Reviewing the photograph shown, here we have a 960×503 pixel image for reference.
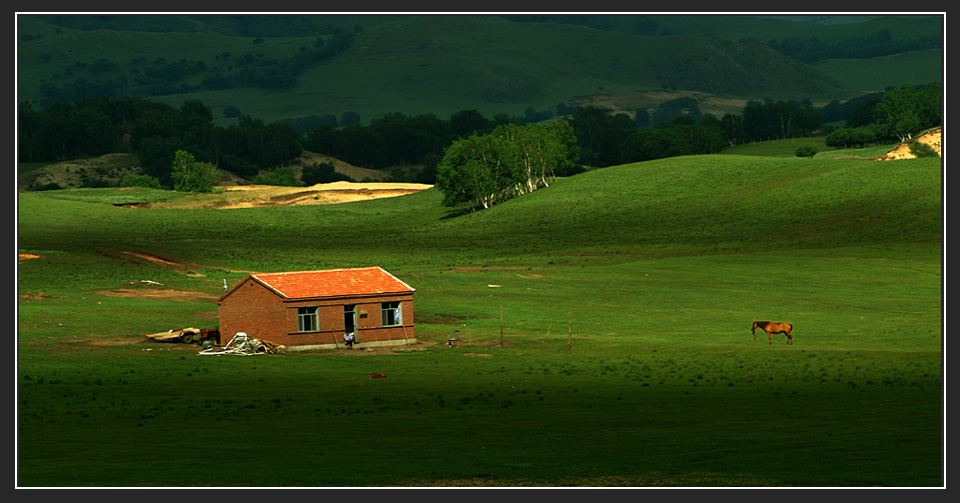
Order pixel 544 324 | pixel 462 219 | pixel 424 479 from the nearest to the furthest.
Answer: pixel 424 479
pixel 544 324
pixel 462 219

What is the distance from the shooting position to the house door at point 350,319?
63062mm

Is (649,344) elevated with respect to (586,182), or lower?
lower

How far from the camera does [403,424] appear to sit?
128 feet

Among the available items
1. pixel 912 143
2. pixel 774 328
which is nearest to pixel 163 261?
pixel 774 328

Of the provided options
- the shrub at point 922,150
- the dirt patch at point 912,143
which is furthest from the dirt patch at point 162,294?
the shrub at point 922,150

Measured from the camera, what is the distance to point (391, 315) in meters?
64.3

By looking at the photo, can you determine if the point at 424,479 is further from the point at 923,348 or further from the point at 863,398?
the point at 923,348

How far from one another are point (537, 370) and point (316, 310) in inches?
574

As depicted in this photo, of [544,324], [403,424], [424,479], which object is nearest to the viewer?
[424,479]

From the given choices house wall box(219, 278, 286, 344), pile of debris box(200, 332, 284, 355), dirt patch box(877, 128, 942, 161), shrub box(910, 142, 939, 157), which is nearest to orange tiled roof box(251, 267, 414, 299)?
house wall box(219, 278, 286, 344)

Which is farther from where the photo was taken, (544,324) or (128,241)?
(128,241)

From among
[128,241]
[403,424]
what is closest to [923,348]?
[403,424]

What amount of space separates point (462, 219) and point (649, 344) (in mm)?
102996

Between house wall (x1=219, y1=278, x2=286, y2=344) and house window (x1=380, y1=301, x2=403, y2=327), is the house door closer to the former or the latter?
house window (x1=380, y1=301, x2=403, y2=327)
